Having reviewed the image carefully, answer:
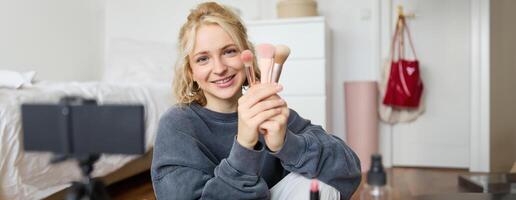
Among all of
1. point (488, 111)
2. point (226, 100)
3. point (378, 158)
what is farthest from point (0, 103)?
point (488, 111)

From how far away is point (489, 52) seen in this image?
2.53 metres

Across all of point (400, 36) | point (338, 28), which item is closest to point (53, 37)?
point (338, 28)

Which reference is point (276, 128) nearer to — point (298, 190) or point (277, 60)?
point (277, 60)

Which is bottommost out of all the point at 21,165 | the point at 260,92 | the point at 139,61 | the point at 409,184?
the point at 409,184

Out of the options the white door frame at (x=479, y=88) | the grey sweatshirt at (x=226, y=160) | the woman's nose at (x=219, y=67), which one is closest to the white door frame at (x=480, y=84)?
the white door frame at (x=479, y=88)

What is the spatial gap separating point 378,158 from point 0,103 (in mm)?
1146

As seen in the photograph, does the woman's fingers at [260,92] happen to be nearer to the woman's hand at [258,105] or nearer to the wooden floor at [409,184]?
the woman's hand at [258,105]

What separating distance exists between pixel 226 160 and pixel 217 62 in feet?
0.64

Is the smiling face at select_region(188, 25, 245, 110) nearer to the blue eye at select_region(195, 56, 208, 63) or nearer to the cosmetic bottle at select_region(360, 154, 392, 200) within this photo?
the blue eye at select_region(195, 56, 208, 63)

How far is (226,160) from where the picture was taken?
0.70 meters

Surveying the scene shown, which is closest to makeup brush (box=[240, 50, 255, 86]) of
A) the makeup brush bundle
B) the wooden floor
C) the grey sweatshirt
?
the makeup brush bundle

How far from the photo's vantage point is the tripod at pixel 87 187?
1.29ft

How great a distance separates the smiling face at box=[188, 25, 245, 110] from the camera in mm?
819

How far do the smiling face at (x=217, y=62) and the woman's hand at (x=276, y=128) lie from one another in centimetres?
20
